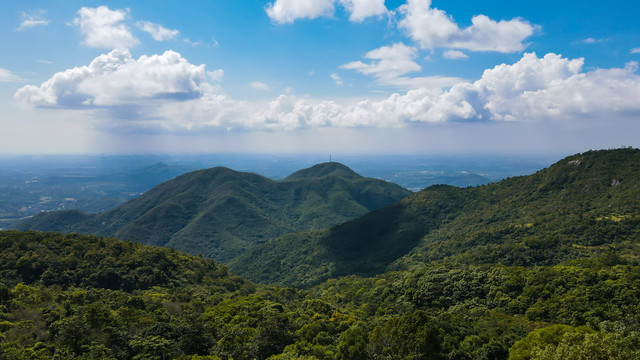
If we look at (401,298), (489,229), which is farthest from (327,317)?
(489,229)

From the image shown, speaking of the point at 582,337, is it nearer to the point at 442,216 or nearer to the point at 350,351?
the point at 350,351

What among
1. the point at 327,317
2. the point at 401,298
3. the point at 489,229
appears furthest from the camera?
the point at 489,229

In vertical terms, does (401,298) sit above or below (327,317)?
below

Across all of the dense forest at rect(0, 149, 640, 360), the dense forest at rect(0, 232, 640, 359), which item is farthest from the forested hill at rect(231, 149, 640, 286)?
the dense forest at rect(0, 232, 640, 359)

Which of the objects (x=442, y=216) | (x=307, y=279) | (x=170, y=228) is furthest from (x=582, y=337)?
(x=170, y=228)

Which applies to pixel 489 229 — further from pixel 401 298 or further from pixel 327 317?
pixel 327 317

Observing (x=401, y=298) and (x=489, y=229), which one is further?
Result: (x=489, y=229)

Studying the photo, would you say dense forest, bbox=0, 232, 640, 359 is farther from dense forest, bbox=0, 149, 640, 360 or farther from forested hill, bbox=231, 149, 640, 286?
forested hill, bbox=231, 149, 640, 286
